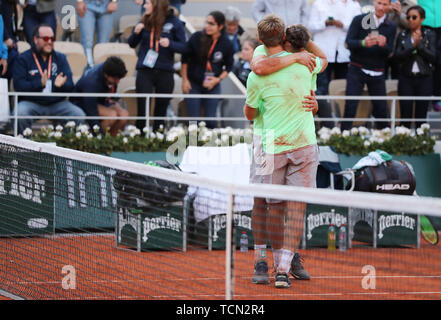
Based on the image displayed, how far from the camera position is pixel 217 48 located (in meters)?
12.1

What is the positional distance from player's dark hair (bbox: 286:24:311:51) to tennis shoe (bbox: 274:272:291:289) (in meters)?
1.82

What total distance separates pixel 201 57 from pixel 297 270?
5562 millimetres

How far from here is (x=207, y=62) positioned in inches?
479

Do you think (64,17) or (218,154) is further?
(64,17)

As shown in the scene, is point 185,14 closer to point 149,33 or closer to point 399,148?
point 149,33

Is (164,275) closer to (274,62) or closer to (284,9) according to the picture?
(274,62)

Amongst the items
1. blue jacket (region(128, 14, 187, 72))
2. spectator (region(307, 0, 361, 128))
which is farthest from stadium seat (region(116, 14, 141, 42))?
spectator (region(307, 0, 361, 128))

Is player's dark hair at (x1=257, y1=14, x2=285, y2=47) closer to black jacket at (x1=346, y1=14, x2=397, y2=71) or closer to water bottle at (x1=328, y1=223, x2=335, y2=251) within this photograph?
water bottle at (x1=328, y1=223, x2=335, y2=251)

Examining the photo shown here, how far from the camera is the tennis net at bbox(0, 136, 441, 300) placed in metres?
5.83

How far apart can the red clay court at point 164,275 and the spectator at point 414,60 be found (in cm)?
451

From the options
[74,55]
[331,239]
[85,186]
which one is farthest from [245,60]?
[85,186]

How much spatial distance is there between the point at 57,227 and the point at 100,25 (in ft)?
21.9

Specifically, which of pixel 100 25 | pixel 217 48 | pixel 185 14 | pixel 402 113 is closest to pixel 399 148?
pixel 402 113

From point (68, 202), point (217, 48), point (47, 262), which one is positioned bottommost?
point (47, 262)
